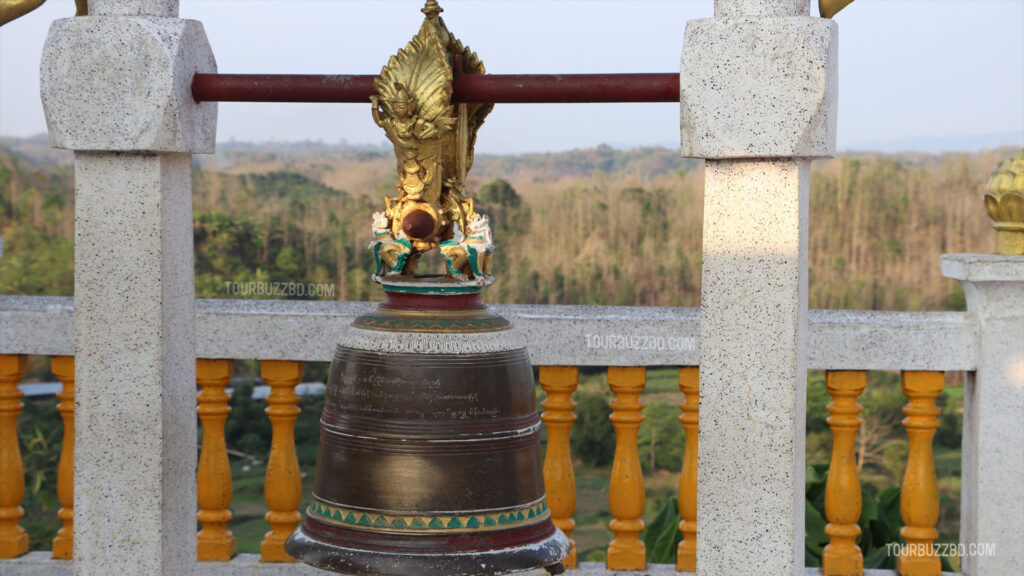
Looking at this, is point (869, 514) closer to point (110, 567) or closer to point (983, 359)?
point (983, 359)

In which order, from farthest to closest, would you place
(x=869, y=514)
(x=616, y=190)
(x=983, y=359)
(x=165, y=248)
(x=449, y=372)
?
(x=616, y=190) < (x=869, y=514) < (x=983, y=359) < (x=165, y=248) < (x=449, y=372)

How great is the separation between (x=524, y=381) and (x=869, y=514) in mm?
3941

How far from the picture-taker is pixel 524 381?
10.4 feet

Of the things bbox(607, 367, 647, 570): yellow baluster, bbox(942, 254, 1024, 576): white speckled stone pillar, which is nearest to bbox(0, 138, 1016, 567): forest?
bbox(607, 367, 647, 570): yellow baluster

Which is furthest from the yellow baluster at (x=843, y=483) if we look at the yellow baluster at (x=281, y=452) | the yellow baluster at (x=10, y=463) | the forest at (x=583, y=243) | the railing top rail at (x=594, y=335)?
the forest at (x=583, y=243)

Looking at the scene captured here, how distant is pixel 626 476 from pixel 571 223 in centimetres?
453

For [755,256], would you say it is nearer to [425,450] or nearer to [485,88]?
[485,88]

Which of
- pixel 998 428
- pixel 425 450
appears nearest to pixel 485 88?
pixel 425 450

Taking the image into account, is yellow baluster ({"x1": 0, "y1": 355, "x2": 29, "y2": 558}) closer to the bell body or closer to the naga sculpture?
the bell body

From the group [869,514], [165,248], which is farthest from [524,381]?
[869,514]

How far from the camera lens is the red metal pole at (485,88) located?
10.5 ft

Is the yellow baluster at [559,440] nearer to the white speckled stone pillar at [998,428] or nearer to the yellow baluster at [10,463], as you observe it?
the white speckled stone pillar at [998,428]

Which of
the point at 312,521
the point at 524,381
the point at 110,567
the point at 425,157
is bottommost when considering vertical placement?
the point at 110,567

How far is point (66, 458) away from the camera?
15.4 feet
